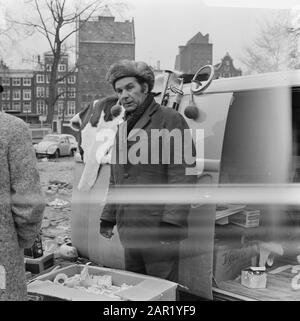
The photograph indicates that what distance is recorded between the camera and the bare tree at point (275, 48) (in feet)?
6.46

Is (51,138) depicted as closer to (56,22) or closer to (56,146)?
(56,146)

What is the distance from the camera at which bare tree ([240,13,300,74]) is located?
1968 millimetres

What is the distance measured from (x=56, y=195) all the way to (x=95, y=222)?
90cm

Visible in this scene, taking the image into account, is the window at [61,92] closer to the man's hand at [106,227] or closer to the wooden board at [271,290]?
the man's hand at [106,227]

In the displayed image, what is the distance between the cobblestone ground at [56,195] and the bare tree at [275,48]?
1.06m

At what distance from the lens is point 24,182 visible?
4.92 feet

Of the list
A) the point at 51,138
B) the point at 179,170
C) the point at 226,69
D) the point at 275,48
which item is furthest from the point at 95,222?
the point at 275,48

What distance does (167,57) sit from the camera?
6.91 feet

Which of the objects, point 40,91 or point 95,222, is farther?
point 95,222

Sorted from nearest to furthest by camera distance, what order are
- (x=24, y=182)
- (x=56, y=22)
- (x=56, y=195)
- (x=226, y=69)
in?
(x=24, y=182) → (x=56, y=22) → (x=226, y=69) → (x=56, y=195)

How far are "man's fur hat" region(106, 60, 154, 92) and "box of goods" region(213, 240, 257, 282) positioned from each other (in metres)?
0.84

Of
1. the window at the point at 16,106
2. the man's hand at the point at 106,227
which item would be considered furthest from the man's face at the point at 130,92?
the man's hand at the point at 106,227

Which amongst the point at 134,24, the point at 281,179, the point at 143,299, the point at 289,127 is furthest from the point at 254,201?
the point at 134,24

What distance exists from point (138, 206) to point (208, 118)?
57 cm
